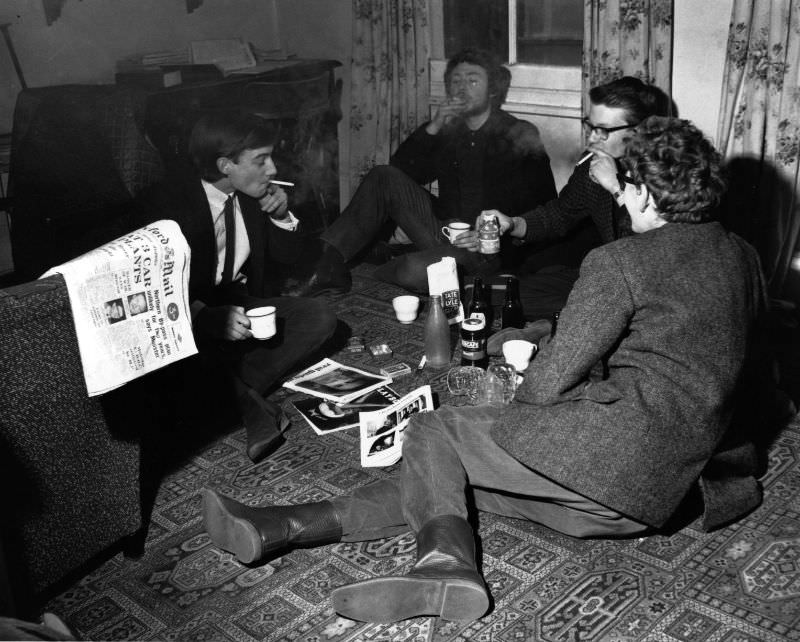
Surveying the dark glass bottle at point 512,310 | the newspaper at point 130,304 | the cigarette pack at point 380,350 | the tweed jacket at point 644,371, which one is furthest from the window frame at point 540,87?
the newspaper at point 130,304

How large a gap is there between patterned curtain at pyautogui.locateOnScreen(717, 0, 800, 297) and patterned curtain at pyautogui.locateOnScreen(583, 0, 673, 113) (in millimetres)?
286

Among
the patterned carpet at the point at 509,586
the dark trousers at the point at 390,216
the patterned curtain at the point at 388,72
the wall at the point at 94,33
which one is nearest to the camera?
the patterned carpet at the point at 509,586

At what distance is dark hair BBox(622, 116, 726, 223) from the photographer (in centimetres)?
185

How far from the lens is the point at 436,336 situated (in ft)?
10.3

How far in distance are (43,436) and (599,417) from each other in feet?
4.24

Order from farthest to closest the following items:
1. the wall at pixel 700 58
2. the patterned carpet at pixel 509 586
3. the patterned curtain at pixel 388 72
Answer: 1. the patterned curtain at pixel 388 72
2. the wall at pixel 700 58
3. the patterned carpet at pixel 509 586

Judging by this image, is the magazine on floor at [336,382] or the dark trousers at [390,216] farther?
the dark trousers at [390,216]

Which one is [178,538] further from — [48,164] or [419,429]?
[48,164]

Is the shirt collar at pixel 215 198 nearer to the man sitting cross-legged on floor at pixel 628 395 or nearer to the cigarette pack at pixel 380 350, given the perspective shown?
the cigarette pack at pixel 380 350

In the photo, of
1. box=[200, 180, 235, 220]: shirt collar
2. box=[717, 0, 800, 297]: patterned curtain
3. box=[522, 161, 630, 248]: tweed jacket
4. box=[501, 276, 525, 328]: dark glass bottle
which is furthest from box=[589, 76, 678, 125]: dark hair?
box=[200, 180, 235, 220]: shirt collar

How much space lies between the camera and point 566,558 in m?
2.15

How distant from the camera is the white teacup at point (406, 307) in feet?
11.9

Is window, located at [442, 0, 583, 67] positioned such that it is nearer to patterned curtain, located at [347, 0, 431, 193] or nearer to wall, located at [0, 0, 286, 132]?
patterned curtain, located at [347, 0, 431, 193]

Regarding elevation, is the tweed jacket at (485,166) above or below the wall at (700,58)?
below
